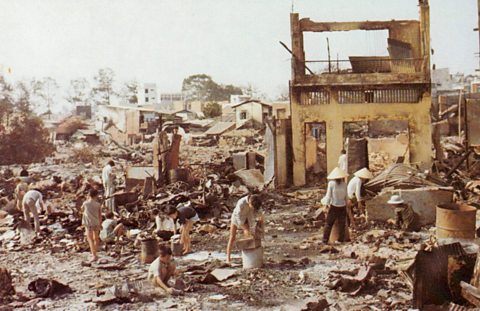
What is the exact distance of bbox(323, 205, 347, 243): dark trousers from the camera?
11.4m

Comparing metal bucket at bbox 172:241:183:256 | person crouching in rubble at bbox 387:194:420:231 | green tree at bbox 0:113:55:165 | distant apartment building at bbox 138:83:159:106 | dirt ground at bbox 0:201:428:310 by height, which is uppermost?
distant apartment building at bbox 138:83:159:106

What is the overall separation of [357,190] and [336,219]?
1921mm

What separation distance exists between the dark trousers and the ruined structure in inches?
380

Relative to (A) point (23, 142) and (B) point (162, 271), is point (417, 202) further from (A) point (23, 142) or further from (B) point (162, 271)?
(A) point (23, 142)

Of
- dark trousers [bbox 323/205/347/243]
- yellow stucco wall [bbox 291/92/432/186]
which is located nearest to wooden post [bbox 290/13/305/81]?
yellow stucco wall [bbox 291/92/432/186]

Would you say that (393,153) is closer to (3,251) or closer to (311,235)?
(311,235)

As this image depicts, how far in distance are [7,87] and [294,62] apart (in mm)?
28326

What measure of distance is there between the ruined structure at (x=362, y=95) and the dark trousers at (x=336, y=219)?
9.65 metres

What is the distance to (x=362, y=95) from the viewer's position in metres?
20.8

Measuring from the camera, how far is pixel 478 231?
36.1ft

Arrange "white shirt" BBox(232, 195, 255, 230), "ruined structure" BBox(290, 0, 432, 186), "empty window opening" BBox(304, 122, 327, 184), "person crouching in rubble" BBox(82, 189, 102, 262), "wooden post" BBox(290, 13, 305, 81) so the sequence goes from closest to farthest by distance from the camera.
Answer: "white shirt" BBox(232, 195, 255, 230) → "person crouching in rubble" BBox(82, 189, 102, 262) → "ruined structure" BBox(290, 0, 432, 186) → "wooden post" BBox(290, 13, 305, 81) → "empty window opening" BBox(304, 122, 327, 184)

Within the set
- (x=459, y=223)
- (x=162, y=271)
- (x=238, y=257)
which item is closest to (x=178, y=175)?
(x=238, y=257)

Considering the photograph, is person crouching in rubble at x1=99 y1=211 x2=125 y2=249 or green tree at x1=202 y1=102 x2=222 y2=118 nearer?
person crouching in rubble at x1=99 y1=211 x2=125 y2=249

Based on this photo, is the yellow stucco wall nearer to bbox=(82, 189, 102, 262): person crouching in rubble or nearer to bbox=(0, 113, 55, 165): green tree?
bbox=(82, 189, 102, 262): person crouching in rubble
